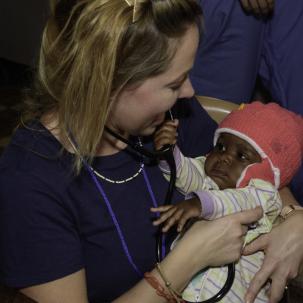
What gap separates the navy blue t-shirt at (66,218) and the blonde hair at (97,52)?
0.07 m

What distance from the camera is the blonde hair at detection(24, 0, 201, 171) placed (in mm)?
998

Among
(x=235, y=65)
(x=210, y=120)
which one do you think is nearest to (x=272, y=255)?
(x=210, y=120)

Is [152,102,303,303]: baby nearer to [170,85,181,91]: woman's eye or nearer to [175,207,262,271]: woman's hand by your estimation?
[175,207,262,271]: woman's hand

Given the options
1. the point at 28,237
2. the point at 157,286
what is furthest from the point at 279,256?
the point at 28,237

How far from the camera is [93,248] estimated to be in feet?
3.85

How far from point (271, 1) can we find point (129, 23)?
0.90 meters

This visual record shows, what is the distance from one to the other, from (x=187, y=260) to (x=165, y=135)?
351mm

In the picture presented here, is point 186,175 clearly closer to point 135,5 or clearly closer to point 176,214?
point 176,214

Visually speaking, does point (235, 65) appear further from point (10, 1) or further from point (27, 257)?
point (10, 1)

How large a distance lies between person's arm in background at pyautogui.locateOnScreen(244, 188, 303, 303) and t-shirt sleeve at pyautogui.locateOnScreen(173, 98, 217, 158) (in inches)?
15.0

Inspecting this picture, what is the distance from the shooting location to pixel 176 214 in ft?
3.63

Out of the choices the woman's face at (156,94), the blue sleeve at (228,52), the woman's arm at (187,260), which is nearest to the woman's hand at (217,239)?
the woman's arm at (187,260)

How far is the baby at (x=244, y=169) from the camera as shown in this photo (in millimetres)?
1278

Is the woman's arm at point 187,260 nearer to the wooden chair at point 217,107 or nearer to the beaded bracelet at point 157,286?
the beaded bracelet at point 157,286
